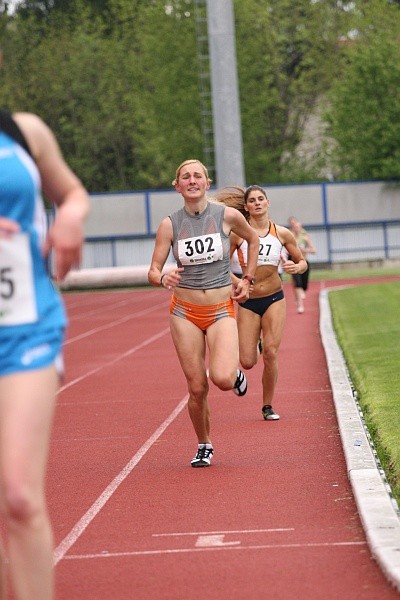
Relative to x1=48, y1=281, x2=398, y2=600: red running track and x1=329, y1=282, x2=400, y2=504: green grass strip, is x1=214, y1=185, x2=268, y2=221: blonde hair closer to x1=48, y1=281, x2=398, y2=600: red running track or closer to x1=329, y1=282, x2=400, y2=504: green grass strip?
x1=48, y1=281, x2=398, y2=600: red running track

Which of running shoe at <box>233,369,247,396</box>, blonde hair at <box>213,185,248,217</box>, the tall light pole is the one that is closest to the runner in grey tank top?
running shoe at <box>233,369,247,396</box>

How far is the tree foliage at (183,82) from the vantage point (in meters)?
60.2

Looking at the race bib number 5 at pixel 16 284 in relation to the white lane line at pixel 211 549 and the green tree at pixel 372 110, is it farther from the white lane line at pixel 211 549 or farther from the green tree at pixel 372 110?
the green tree at pixel 372 110

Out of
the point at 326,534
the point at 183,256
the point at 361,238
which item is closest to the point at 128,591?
the point at 326,534

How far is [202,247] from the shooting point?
9.76 metres

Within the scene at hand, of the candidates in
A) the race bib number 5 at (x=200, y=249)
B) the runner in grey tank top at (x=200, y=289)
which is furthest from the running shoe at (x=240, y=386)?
the race bib number 5 at (x=200, y=249)

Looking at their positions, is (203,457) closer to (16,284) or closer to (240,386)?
(240,386)

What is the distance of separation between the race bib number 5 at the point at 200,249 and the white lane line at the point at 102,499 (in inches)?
61.9

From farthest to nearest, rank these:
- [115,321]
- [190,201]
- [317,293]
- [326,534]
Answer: [317,293] < [115,321] < [190,201] < [326,534]

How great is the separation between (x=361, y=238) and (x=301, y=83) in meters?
15.8

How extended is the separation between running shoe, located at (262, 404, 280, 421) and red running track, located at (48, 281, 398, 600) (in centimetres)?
6

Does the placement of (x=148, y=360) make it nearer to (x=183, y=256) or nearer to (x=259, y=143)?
(x=183, y=256)

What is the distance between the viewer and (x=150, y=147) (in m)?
66.9

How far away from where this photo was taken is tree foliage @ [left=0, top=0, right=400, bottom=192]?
198ft
